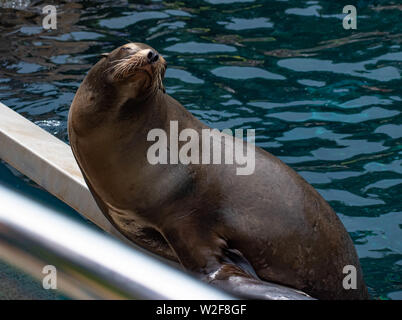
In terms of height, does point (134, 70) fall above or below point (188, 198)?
above

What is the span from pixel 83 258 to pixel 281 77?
575 cm

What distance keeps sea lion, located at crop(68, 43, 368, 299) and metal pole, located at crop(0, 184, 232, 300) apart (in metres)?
2.15

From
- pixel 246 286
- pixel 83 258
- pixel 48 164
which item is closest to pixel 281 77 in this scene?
pixel 48 164

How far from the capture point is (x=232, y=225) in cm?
340

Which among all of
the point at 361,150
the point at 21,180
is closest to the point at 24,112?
the point at 21,180

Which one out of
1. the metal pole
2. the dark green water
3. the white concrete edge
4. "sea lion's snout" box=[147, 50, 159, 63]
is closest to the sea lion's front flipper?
the white concrete edge

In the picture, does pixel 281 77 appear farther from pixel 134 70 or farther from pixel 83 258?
pixel 83 258

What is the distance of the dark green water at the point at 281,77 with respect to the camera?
5.09m

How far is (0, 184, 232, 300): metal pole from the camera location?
98 centimetres

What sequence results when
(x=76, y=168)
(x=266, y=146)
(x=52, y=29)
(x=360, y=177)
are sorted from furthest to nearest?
(x=52, y=29) < (x=266, y=146) < (x=360, y=177) < (x=76, y=168)

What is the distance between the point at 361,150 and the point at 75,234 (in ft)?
15.6

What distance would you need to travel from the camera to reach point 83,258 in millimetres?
982

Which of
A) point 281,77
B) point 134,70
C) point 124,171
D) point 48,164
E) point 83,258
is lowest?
→ point 281,77
